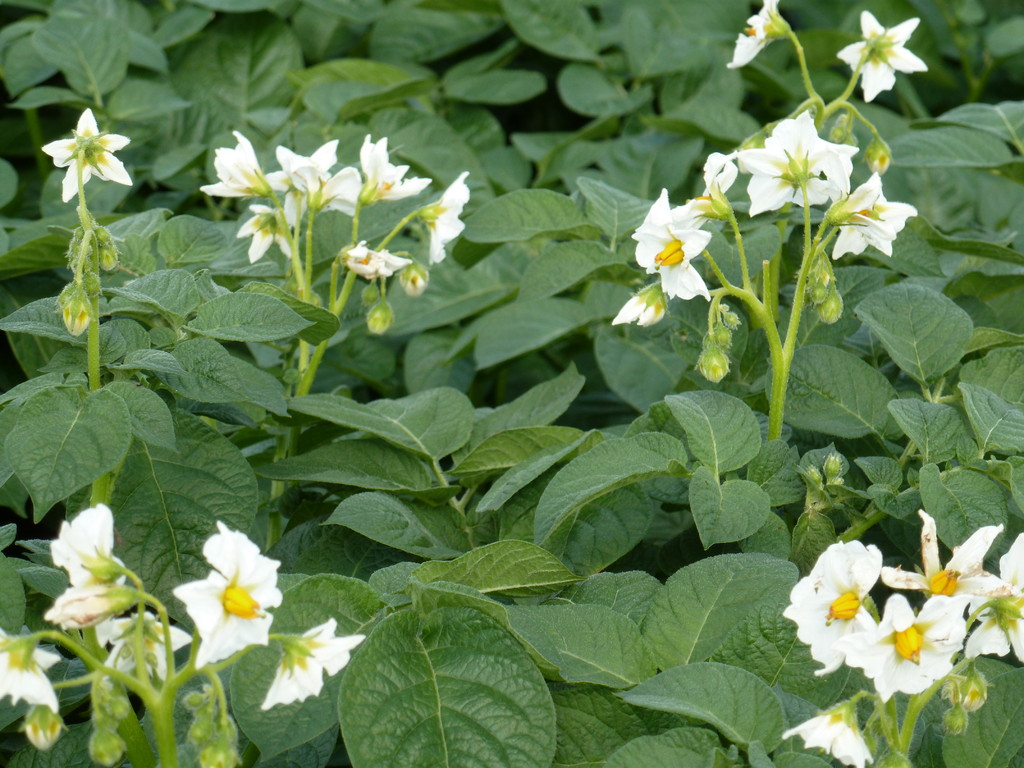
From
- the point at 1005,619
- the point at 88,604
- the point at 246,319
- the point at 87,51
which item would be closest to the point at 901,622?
the point at 1005,619

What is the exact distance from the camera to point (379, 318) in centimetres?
155

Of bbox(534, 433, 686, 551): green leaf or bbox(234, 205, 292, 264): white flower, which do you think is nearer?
bbox(534, 433, 686, 551): green leaf

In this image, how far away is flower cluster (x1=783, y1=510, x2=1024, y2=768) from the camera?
2.89 ft

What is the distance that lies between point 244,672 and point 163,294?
0.47 meters

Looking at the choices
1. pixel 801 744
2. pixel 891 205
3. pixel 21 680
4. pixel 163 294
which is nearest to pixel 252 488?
pixel 163 294

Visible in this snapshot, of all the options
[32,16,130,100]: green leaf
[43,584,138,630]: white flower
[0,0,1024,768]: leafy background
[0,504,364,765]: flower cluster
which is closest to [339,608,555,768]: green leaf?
[0,0,1024,768]: leafy background

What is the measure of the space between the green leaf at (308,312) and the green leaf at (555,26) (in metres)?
1.36

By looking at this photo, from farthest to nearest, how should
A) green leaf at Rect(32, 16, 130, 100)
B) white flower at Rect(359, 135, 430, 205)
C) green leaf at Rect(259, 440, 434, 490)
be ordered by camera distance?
green leaf at Rect(32, 16, 130, 100), white flower at Rect(359, 135, 430, 205), green leaf at Rect(259, 440, 434, 490)

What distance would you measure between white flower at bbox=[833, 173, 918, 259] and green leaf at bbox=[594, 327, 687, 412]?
0.51m

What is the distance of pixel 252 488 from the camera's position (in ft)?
4.19

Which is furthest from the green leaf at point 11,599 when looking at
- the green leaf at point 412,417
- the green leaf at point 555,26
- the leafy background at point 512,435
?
the green leaf at point 555,26

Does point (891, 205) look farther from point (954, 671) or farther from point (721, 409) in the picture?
point (954, 671)

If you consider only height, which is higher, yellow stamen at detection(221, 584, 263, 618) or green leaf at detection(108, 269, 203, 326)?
yellow stamen at detection(221, 584, 263, 618)

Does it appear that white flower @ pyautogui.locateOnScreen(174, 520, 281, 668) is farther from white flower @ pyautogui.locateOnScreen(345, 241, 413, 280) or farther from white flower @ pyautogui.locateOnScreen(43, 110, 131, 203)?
white flower @ pyautogui.locateOnScreen(345, 241, 413, 280)
